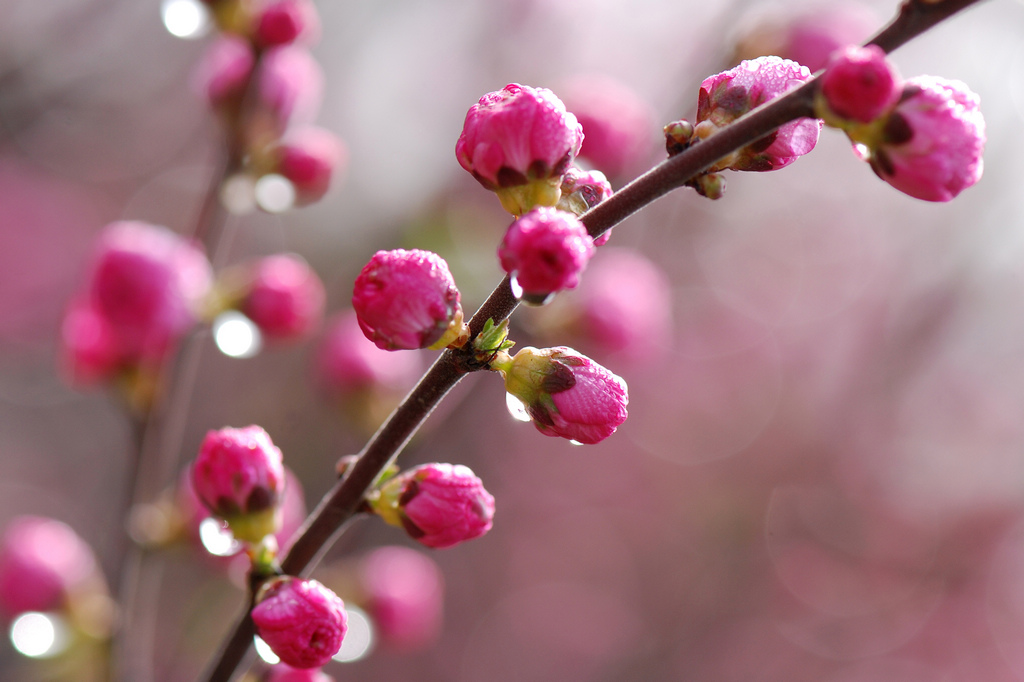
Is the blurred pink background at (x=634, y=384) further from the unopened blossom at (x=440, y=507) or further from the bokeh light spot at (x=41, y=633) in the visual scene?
the unopened blossom at (x=440, y=507)

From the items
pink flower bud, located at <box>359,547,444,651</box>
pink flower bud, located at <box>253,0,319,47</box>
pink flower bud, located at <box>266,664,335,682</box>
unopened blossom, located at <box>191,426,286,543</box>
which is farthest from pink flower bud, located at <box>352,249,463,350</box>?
pink flower bud, located at <box>359,547,444,651</box>

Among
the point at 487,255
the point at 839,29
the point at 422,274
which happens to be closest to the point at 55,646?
the point at 422,274

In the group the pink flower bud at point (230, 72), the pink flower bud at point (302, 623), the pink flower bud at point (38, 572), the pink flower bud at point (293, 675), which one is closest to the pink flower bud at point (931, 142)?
the pink flower bud at point (302, 623)

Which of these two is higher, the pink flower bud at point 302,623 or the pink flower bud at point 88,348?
the pink flower bud at point 88,348

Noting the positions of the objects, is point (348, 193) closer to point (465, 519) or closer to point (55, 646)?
point (55, 646)

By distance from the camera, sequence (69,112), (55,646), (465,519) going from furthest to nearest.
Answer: (69,112)
(55,646)
(465,519)

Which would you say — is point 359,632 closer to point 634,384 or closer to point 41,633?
point 41,633

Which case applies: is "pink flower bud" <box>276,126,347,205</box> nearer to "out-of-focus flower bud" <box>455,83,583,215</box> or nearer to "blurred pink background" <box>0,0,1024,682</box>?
"blurred pink background" <box>0,0,1024,682</box>
